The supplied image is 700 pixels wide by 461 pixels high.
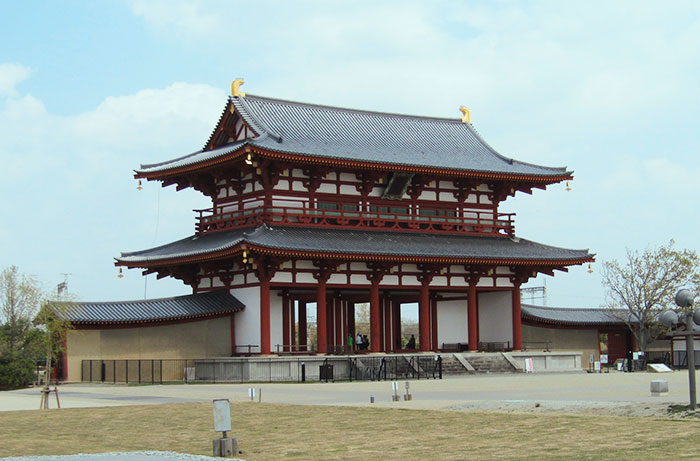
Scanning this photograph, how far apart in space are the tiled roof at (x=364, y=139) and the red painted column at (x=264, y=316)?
682cm

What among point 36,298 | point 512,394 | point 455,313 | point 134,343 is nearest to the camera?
point 512,394

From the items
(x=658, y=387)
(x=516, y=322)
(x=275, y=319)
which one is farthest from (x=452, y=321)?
(x=658, y=387)

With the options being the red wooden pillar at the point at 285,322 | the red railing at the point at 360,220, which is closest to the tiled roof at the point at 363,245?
the red railing at the point at 360,220

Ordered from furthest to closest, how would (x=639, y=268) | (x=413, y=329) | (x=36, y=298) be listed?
1. (x=413, y=329)
2. (x=639, y=268)
3. (x=36, y=298)

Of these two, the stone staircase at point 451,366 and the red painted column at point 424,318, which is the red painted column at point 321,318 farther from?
the stone staircase at point 451,366

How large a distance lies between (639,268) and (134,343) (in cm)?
3772

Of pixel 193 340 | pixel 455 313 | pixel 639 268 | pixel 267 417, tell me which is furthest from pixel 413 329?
pixel 267 417

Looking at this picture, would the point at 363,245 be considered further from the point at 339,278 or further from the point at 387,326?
the point at 387,326

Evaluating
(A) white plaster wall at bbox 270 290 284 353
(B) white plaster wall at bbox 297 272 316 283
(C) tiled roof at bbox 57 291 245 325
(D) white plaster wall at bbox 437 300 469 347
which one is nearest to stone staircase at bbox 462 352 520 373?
(D) white plaster wall at bbox 437 300 469 347

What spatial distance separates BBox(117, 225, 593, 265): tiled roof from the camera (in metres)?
50.0

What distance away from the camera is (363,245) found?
52.3m

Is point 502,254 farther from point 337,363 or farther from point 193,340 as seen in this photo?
point 193,340

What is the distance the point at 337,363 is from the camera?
164 feet

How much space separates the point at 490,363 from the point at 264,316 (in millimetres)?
12773
